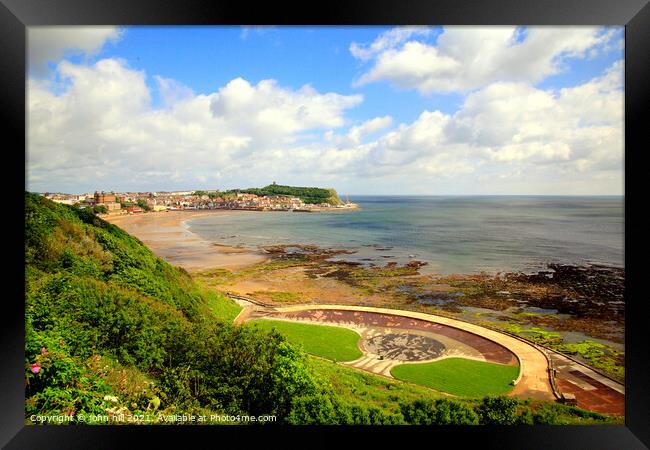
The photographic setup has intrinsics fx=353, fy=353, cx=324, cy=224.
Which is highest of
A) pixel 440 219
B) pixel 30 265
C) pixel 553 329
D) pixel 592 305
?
pixel 440 219

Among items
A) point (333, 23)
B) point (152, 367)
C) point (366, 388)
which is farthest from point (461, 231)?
point (152, 367)

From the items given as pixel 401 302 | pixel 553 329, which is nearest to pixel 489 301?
pixel 553 329

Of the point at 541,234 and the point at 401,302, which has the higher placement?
the point at 541,234

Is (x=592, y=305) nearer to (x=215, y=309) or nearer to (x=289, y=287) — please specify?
(x=289, y=287)

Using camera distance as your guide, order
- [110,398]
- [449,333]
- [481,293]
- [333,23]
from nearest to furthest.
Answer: [333,23] < [110,398] < [449,333] < [481,293]

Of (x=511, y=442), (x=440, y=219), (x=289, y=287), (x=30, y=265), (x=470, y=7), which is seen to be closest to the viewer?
(x=470, y=7)

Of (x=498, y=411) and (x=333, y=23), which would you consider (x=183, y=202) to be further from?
(x=498, y=411)
